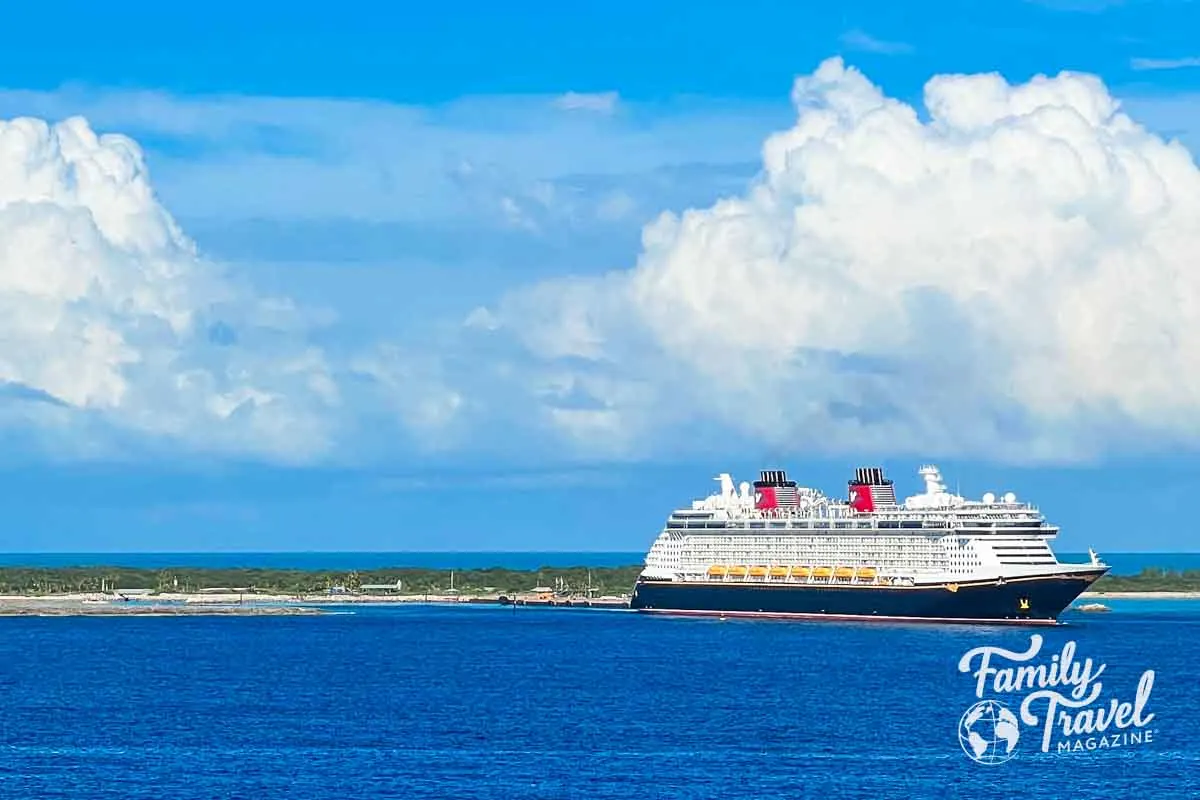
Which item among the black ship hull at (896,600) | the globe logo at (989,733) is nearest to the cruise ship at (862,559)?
the black ship hull at (896,600)

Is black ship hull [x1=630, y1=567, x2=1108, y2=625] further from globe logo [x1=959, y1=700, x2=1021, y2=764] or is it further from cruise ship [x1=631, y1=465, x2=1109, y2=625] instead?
globe logo [x1=959, y1=700, x2=1021, y2=764]

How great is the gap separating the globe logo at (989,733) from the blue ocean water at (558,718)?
69 cm

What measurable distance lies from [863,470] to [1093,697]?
73927 millimetres

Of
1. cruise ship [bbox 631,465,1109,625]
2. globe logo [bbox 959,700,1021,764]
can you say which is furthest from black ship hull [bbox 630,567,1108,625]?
globe logo [bbox 959,700,1021,764]

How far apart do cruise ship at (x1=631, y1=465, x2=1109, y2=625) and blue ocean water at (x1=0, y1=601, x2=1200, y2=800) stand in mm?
3444

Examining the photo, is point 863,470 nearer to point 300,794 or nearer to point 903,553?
point 903,553

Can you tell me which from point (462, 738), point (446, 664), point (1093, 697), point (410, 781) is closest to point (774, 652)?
point (446, 664)

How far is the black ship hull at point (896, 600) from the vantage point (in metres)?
159

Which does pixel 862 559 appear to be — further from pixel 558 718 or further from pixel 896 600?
pixel 558 718

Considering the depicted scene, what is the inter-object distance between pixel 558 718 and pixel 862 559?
3062 inches

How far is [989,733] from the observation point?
95.7 metres

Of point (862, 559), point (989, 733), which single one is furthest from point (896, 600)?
point (989, 733)

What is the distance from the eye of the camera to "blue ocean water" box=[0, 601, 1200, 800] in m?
80.8

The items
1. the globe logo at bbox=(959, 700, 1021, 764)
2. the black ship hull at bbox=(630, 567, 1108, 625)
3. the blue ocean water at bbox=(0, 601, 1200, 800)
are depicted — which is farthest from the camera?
the black ship hull at bbox=(630, 567, 1108, 625)
